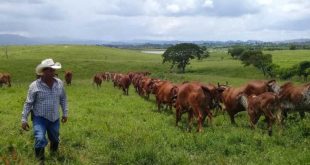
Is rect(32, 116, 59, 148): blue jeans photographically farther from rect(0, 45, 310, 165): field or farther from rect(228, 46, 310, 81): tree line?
rect(228, 46, 310, 81): tree line

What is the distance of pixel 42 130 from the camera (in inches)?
386

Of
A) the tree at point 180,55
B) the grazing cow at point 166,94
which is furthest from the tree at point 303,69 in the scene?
the grazing cow at point 166,94

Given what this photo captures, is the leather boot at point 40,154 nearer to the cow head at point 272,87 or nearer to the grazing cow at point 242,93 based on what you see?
the grazing cow at point 242,93

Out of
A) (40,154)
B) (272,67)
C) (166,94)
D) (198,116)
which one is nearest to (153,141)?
(198,116)

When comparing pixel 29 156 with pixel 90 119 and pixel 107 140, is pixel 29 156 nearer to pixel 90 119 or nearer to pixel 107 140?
pixel 107 140

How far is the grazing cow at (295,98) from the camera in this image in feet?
50.0

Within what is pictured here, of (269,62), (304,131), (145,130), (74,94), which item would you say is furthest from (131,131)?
(269,62)

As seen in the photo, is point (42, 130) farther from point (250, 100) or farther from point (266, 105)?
point (250, 100)

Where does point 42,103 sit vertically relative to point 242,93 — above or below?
above

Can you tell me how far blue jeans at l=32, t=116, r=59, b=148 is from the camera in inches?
381

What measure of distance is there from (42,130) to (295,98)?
932cm

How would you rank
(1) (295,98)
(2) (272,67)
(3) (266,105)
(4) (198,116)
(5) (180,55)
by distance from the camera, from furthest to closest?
(5) (180,55)
(2) (272,67)
(1) (295,98)
(4) (198,116)
(3) (266,105)

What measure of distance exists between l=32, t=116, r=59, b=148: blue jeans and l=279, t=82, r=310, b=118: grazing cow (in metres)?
8.70

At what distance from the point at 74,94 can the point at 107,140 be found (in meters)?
15.9
